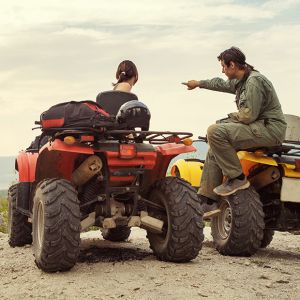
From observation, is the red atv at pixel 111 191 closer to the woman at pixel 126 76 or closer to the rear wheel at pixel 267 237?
the woman at pixel 126 76

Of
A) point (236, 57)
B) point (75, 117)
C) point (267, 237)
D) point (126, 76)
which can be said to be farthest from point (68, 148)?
point (267, 237)

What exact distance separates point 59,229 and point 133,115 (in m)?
1.18

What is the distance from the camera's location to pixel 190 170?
826 cm

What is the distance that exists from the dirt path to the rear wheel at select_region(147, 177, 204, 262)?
122 mm

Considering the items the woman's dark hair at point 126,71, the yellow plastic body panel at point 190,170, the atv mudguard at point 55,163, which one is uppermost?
the woman's dark hair at point 126,71

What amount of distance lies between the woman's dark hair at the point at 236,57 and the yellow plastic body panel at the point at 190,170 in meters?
1.56

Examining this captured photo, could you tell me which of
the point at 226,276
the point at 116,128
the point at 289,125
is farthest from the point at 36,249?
the point at 289,125

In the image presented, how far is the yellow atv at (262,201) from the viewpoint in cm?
689

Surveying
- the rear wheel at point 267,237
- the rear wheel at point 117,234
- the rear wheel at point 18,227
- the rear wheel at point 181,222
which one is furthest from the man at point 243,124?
the rear wheel at point 18,227

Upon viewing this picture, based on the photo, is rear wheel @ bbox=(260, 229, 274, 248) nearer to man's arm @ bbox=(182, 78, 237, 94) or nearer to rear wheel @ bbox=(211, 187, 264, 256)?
rear wheel @ bbox=(211, 187, 264, 256)

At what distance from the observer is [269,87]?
698 centimetres

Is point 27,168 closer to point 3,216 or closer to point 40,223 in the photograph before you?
point 40,223

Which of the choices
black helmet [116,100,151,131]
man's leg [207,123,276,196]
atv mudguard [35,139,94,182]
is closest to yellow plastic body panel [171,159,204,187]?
man's leg [207,123,276,196]

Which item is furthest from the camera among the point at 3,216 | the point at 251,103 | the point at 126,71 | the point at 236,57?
the point at 3,216
